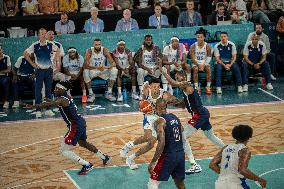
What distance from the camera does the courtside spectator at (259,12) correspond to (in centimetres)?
2397

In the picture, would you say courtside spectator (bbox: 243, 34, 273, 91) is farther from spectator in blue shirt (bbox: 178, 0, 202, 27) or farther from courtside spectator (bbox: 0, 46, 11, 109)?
courtside spectator (bbox: 0, 46, 11, 109)

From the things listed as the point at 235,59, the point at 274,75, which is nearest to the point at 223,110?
the point at 235,59

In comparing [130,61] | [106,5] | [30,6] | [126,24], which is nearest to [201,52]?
[130,61]

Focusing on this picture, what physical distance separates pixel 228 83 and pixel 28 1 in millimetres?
7143

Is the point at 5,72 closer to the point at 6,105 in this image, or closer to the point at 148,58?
the point at 6,105

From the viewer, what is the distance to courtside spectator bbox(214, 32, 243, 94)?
2125cm

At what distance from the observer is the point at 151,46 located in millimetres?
20953

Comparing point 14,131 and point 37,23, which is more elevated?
point 37,23

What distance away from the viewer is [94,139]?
54.1 feet

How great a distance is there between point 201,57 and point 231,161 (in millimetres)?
11634

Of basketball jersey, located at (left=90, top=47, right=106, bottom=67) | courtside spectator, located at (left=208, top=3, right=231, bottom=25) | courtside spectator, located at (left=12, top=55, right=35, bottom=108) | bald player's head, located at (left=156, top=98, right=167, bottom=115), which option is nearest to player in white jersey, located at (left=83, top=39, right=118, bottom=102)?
basketball jersey, located at (left=90, top=47, right=106, bottom=67)

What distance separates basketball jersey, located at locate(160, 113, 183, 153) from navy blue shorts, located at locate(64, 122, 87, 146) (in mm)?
3150

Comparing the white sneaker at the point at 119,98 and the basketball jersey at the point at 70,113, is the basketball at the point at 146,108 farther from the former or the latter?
the white sneaker at the point at 119,98

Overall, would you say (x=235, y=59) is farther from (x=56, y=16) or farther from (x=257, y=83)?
(x=56, y=16)
